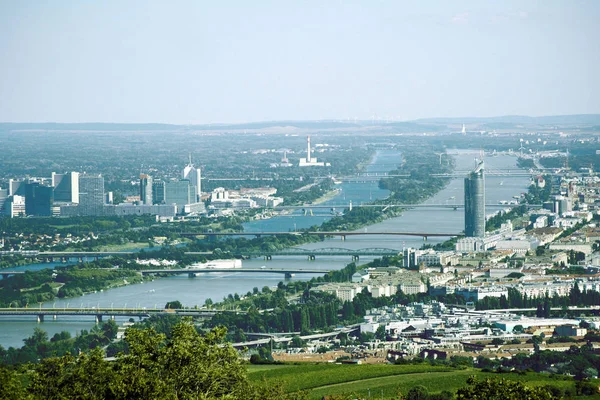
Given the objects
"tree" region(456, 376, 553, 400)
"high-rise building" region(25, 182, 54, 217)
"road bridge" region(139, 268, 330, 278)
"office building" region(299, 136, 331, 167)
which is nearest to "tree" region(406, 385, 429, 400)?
"tree" region(456, 376, 553, 400)

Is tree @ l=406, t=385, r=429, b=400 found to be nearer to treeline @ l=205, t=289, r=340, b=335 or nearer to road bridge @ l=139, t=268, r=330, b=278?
treeline @ l=205, t=289, r=340, b=335

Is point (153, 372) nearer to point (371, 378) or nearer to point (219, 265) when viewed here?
point (371, 378)

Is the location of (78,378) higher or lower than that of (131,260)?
higher

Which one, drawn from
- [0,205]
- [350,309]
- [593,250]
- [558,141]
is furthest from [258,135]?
[350,309]

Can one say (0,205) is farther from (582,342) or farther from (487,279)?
(582,342)

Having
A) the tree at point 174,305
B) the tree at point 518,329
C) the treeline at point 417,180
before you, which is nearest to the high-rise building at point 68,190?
the treeline at point 417,180

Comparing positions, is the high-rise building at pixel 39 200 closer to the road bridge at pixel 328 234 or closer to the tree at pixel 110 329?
the road bridge at pixel 328 234
